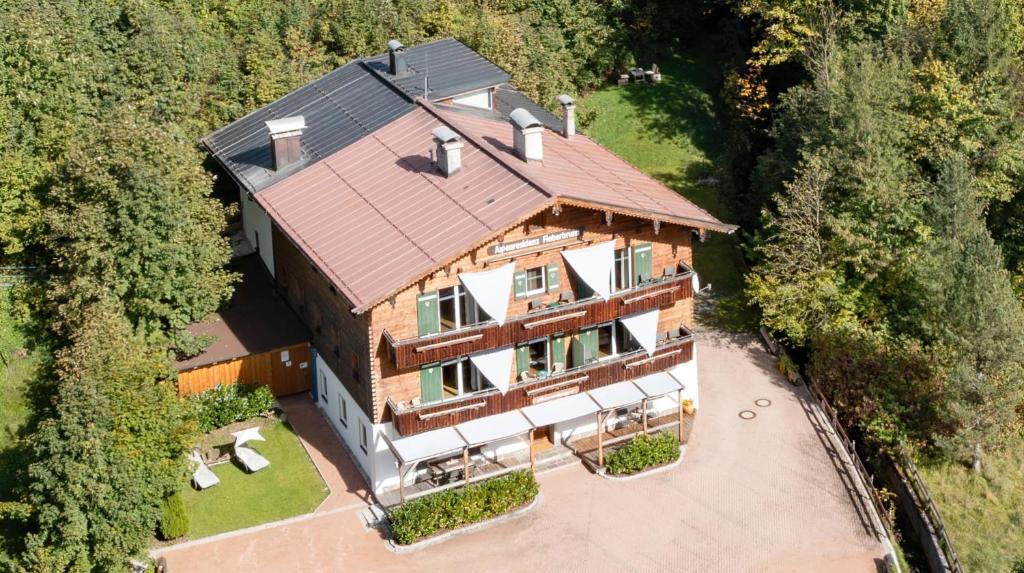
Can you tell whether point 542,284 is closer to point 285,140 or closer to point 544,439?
point 544,439

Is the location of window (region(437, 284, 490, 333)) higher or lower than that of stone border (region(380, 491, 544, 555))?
higher

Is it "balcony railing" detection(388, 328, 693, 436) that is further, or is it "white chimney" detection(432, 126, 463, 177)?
"white chimney" detection(432, 126, 463, 177)

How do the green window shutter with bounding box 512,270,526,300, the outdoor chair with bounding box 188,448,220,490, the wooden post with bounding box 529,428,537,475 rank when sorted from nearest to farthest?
the green window shutter with bounding box 512,270,526,300
the outdoor chair with bounding box 188,448,220,490
the wooden post with bounding box 529,428,537,475

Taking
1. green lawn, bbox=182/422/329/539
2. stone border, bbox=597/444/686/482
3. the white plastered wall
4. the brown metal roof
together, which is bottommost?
stone border, bbox=597/444/686/482

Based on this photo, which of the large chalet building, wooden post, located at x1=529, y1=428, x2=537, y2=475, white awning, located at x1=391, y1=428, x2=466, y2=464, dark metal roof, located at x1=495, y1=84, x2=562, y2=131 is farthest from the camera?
dark metal roof, located at x1=495, y1=84, x2=562, y2=131

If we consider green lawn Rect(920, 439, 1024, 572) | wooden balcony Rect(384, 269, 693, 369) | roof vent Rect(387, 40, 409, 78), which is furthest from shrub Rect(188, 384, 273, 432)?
green lawn Rect(920, 439, 1024, 572)

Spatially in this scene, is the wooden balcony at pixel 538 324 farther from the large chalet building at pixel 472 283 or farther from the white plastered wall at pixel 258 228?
the white plastered wall at pixel 258 228

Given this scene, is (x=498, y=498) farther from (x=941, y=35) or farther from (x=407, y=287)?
(x=941, y=35)

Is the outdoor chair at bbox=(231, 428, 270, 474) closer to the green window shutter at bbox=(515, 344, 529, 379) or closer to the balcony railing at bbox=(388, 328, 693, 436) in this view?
the balcony railing at bbox=(388, 328, 693, 436)

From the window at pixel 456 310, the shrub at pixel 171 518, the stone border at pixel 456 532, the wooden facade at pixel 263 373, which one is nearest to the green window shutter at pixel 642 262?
the window at pixel 456 310

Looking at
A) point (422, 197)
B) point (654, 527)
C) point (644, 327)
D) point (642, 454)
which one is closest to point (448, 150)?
point (422, 197)
